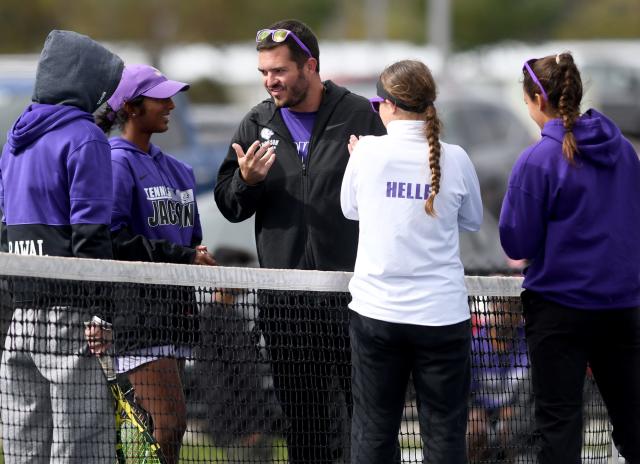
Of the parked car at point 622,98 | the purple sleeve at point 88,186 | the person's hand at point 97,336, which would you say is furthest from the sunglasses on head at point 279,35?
the parked car at point 622,98

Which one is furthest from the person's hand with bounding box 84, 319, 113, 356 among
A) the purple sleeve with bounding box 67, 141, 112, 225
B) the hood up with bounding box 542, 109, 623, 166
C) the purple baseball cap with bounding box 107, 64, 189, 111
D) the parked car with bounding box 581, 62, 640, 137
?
the parked car with bounding box 581, 62, 640, 137

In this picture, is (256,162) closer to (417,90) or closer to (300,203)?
(300,203)

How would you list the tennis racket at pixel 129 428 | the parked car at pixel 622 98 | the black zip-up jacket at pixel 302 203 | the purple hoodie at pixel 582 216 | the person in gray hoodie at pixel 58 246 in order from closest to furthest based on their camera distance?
the purple hoodie at pixel 582 216
the person in gray hoodie at pixel 58 246
the tennis racket at pixel 129 428
the black zip-up jacket at pixel 302 203
the parked car at pixel 622 98

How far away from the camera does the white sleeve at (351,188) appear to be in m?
4.68

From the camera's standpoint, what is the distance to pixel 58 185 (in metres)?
4.78

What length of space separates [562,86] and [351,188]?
0.91m

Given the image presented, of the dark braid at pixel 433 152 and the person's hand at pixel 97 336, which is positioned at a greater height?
the dark braid at pixel 433 152

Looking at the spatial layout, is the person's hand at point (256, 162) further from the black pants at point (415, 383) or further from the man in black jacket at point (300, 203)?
the black pants at point (415, 383)

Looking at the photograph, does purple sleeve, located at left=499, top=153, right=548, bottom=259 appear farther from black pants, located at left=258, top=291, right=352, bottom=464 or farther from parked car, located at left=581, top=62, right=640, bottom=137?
parked car, located at left=581, top=62, right=640, bottom=137

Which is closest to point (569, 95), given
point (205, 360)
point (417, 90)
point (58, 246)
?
point (417, 90)

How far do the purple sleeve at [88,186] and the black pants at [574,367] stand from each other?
67.0 inches

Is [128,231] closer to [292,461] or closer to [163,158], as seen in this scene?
[163,158]

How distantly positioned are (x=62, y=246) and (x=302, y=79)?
132 cm

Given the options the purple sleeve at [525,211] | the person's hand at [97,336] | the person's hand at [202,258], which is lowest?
the person's hand at [97,336]
